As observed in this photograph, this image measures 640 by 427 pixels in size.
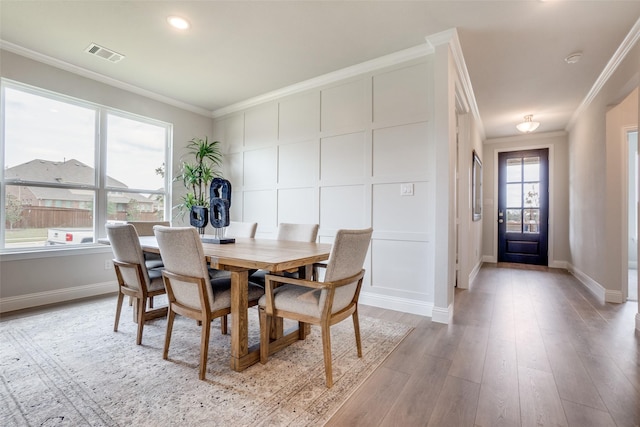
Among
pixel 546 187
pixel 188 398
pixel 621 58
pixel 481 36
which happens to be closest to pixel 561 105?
pixel 621 58

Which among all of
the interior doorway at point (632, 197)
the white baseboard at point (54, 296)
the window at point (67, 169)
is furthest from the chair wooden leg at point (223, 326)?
the interior doorway at point (632, 197)

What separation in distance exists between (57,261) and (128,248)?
6.07 ft

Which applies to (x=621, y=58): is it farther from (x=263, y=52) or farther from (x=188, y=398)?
(x=188, y=398)

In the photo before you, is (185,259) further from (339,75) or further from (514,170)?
(514,170)

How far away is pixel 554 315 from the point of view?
287cm

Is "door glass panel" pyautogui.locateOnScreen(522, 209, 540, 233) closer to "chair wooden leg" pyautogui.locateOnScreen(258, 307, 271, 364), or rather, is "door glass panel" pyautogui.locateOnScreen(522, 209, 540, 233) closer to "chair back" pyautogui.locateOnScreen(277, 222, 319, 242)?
"chair back" pyautogui.locateOnScreen(277, 222, 319, 242)

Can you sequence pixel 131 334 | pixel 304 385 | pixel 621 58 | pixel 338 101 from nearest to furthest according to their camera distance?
pixel 304 385 < pixel 131 334 < pixel 621 58 < pixel 338 101

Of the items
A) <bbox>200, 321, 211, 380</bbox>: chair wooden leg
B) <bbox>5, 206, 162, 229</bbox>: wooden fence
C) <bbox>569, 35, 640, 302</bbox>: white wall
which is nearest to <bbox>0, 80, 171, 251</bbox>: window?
<bbox>5, 206, 162, 229</bbox>: wooden fence

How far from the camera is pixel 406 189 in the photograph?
9.87 ft

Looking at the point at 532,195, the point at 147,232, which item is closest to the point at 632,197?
the point at 532,195

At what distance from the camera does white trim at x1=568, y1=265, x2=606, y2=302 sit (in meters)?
3.43

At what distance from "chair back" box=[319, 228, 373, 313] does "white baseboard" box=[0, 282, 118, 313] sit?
3.25 m

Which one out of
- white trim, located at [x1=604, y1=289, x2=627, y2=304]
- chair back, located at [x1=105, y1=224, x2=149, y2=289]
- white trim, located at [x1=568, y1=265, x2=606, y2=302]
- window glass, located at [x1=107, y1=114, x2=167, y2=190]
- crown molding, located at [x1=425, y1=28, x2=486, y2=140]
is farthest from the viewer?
window glass, located at [x1=107, y1=114, x2=167, y2=190]

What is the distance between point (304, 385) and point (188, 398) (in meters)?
0.62
